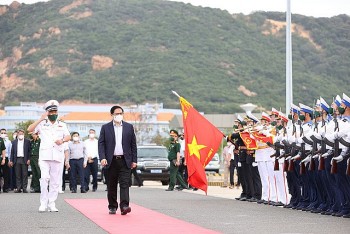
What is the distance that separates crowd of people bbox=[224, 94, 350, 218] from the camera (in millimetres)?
18719

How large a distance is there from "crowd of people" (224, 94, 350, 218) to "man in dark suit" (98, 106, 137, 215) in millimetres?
3134

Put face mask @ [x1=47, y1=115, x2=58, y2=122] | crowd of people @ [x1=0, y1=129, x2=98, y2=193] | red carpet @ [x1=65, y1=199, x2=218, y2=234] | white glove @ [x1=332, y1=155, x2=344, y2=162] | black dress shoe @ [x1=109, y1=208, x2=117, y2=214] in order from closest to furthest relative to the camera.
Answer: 1. red carpet @ [x1=65, y1=199, x2=218, y2=234]
2. white glove @ [x1=332, y1=155, x2=344, y2=162]
3. black dress shoe @ [x1=109, y1=208, x2=117, y2=214]
4. face mask @ [x1=47, y1=115, x2=58, y2=122]
5. crowd of people @ [x1=0, y1=129, x2=98, y2=193]

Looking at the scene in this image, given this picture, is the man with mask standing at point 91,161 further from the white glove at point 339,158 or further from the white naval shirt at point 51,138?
the white glove at point 339,158

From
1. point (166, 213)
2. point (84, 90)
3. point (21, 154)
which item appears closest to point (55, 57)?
point (84, 90)

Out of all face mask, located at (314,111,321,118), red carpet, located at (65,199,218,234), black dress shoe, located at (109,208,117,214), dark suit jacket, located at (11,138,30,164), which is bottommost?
red carpet, located at (65,199,218,234)

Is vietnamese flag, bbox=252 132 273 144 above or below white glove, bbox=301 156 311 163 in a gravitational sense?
above

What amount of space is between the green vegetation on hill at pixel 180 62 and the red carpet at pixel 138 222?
13633 cm

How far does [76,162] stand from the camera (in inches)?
1268

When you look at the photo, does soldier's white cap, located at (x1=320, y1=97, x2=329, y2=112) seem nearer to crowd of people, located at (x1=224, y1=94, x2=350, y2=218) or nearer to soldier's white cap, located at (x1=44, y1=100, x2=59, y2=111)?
crowd of people, located at (x1=224, y1=94, x2=350, y2=218)

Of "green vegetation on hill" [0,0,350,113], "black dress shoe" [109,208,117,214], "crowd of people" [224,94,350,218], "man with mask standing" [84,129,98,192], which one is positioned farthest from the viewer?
"green vegetation on hill" [0,0,350,113]

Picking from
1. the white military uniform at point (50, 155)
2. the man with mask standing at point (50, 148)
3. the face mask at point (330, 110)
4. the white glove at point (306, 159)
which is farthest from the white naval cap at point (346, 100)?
the white military uniform at point (50, 155)

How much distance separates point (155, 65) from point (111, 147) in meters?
161

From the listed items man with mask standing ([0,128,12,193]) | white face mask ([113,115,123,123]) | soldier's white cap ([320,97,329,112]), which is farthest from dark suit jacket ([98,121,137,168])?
man with mask standing ([0,128,12,193])

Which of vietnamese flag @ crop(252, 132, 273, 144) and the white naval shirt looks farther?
vietnamese flag @ crop(252, 132, 273, 144)
